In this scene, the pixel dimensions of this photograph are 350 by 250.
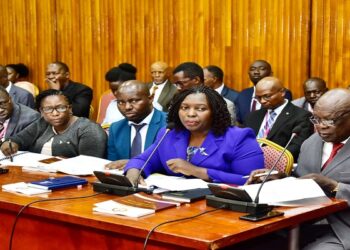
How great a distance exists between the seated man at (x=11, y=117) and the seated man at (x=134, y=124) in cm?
119

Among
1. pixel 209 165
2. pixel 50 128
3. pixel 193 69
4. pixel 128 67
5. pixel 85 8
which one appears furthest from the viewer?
pixel 85 8

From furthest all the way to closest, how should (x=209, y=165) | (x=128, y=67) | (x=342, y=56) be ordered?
(x=128, y=67) → (x=342, y=56) → (x=209, y=165)

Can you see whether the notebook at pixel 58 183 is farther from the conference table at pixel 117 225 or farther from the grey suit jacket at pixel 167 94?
the grey suit jacket at pixel 167 94

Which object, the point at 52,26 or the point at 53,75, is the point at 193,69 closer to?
the point at 53,75

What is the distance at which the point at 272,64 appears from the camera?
307 inches

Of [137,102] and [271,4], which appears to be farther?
[271,4]

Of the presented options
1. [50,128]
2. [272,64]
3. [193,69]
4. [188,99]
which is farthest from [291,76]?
[188,99]

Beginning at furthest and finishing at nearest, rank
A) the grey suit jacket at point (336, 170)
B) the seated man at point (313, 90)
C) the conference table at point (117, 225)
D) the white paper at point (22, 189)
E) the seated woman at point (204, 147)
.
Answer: the seated man at point (313, 90), the seated woman at point (204, 147), the white paper at point (22, 189), the grey suit jacket at point (336, 170), the conference table at point (117, 225)

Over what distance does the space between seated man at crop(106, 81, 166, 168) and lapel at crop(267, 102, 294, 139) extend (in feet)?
4.53

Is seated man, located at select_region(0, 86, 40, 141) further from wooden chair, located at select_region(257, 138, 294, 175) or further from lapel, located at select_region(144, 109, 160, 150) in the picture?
wooden chair, located at select_region(257, 138, 294, 175)

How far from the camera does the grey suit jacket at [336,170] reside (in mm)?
3285

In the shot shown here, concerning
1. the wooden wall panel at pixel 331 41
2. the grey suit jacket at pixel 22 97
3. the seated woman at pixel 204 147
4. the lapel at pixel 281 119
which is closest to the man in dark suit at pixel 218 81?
the wooden wall panel at pixel 331 41

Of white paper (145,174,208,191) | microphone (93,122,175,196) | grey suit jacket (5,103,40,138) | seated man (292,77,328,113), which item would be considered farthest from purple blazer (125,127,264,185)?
seated man (292,77,328,113)

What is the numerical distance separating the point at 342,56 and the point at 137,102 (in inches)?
130
